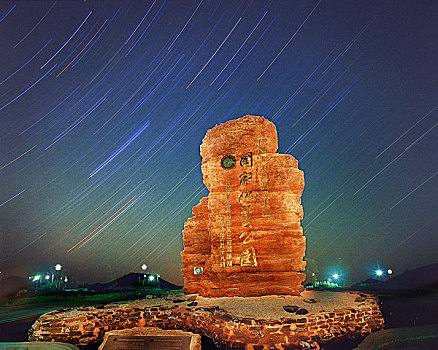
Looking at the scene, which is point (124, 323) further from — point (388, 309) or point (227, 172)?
point (388, 309)

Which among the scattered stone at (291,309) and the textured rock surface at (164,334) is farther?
the scattered stone at (291,309)

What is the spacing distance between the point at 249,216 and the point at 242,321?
31.1 feet

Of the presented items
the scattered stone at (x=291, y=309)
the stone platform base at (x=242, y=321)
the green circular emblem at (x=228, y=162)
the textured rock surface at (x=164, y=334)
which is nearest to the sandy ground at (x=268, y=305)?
the stone platform base at (x=242, y=321)

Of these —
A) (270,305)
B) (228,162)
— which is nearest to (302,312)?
(270,305)

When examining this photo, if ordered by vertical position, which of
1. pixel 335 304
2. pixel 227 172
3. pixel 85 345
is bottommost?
pixel 85 345

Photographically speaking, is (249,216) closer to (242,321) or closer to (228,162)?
(228,162)

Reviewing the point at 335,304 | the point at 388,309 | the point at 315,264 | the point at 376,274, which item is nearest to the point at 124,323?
the point at 335,304

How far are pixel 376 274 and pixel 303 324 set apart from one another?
140 feet

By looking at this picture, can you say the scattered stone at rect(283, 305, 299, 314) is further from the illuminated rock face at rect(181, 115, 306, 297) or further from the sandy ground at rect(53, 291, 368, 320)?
the illuminated rock face at rect(181, 115, 306, 297)

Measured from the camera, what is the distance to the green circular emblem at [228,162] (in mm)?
23859

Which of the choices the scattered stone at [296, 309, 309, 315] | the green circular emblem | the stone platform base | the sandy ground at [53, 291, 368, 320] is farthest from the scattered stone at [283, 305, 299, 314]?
the green circular emblem

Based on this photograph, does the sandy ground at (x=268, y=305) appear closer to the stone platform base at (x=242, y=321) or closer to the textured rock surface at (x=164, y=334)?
the stone platform base at (x=242, y=321)

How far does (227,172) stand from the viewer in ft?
78.4

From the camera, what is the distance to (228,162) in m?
23.9
